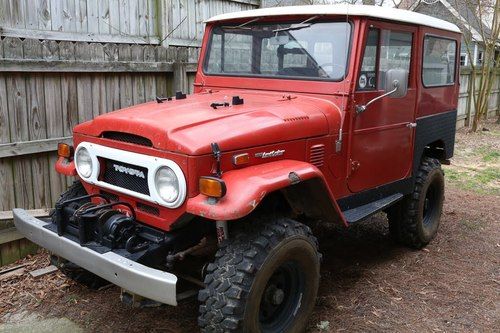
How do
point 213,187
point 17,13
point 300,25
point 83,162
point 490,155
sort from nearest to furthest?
point 213,187, point 83,162, point 300,25, point 17,13, point 490,155

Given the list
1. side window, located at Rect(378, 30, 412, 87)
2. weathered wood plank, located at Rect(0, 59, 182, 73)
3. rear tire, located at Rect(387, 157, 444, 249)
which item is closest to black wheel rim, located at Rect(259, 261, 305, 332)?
side window, located at Rect(378, 30, 412, 87)

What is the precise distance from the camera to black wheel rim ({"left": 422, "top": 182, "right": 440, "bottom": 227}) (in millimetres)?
5246

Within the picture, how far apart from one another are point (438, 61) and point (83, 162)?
349cm

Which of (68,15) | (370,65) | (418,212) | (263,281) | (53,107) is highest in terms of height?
(68,15)

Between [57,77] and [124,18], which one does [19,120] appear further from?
[124,18]

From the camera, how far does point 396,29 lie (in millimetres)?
4121

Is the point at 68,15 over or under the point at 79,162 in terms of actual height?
over

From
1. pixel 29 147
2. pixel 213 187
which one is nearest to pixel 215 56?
pixel 29 147

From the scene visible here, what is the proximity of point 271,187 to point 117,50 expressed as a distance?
9.73 feet

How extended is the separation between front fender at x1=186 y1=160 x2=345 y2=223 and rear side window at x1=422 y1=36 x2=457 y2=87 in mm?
2219

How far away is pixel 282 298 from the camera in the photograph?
3.15 meters

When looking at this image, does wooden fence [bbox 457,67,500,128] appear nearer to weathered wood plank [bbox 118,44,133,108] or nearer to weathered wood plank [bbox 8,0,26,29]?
weathered wood plank [bbox 118,44,133,108]

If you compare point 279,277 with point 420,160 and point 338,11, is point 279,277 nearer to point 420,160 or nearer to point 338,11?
point 338,11

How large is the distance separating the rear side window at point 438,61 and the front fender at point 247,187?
2.22 meters
